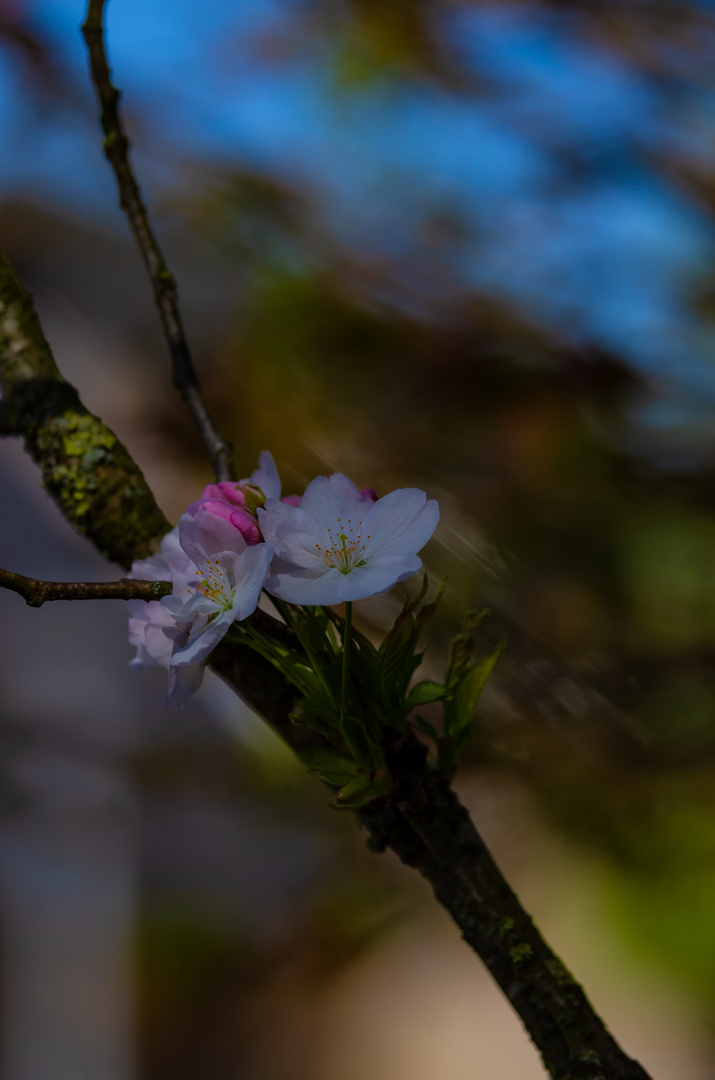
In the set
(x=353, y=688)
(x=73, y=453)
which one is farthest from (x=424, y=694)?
(x=73, y=453)

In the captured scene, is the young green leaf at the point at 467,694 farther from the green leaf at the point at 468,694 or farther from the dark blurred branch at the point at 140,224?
the dark blurred branch at the point at 140,224

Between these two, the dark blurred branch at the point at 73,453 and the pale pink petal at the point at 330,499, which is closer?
the pale pink petal at the point at 330,499

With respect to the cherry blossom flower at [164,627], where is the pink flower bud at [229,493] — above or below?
above

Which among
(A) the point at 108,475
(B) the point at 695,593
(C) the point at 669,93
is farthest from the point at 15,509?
(C) the point at 669,93

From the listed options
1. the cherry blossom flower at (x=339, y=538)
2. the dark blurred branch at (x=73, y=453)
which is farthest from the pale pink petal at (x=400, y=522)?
the dark blurred branch at (x=73, y=453)

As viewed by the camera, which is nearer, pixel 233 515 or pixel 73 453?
pixel 233 515

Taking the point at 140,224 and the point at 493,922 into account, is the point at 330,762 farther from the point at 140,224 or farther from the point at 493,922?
the point at 140,224

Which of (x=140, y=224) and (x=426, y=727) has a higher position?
(x=140, y=224)
